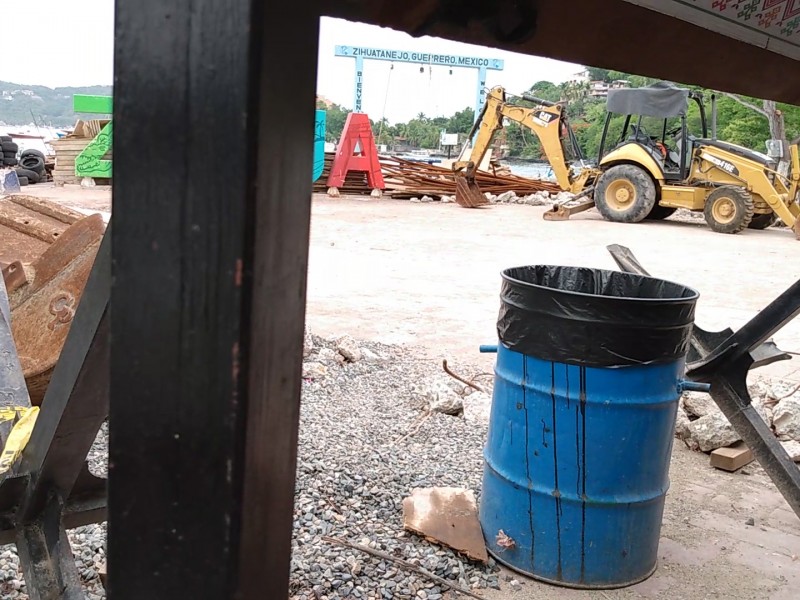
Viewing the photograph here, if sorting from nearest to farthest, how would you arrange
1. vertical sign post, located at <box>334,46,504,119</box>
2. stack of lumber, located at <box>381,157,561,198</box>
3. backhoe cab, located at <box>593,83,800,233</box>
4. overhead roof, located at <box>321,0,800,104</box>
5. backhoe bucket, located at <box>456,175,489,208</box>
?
overhead roof, located at <box>321,0,800,104</box>
backhoe cab, located at <box>593,83,800,233</box>
backhoe bucket, located at <box>456,175,489,208</box>
stack of lumber, located at <box>381,157,561,198</box>
vertical sign post, located at <box>334,46,504,119</box>

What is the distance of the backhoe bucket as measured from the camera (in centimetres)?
1828

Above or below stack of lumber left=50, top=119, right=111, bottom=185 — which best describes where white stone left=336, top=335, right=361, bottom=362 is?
below

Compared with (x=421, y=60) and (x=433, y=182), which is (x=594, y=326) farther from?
(x=421, y=60)

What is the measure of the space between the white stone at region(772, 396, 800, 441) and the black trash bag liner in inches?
72.9

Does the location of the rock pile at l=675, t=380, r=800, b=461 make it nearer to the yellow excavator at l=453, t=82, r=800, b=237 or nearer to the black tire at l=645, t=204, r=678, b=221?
the yellow excavator at l=453, t=82, r=800, b=237

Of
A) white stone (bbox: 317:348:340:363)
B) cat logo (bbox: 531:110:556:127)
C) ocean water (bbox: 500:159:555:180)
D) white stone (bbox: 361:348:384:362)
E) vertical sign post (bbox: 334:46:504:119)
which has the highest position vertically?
vertical sign post (bbox: 334:46:504:119)

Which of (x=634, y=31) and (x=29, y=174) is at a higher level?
(x=634, y=31)

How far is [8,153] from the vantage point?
23547mm

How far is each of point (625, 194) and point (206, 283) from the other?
15.8 meters

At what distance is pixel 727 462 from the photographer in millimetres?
3941

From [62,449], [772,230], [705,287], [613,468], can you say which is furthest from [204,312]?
[772,230]

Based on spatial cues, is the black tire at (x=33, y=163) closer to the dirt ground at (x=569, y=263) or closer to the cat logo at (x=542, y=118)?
the dirt ground at (x=569, y=263)

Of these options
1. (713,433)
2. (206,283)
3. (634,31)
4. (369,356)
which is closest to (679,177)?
(369,356)

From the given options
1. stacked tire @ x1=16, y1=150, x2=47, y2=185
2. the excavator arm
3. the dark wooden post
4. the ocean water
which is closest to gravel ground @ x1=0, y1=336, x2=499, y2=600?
the dark wooden post
